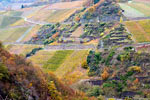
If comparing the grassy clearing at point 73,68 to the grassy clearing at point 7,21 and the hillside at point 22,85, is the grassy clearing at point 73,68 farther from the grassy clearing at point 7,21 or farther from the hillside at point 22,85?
the grassy clearing at point 7,21

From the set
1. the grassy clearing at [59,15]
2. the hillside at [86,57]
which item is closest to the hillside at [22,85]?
the hillside at [86,57]

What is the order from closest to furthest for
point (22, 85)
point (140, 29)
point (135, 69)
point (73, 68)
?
point (22, 85) → point (135, 69) → point (73, 68) → point (140, 29)

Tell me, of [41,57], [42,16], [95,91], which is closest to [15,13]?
[42,16]

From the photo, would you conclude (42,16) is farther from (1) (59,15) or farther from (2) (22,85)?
(2) (22,85)

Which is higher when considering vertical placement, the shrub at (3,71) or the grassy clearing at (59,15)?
the shrub at (3,71)

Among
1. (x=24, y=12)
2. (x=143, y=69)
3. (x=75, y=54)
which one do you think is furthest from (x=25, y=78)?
(x=24, y=12)

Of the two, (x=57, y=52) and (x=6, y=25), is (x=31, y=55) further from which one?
(x=6, y=25)

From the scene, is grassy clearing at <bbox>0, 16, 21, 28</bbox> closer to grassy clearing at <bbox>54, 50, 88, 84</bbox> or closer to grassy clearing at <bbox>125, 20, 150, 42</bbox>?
grassy clearing at <bbox>54, 50, 88, 84</bbox>
